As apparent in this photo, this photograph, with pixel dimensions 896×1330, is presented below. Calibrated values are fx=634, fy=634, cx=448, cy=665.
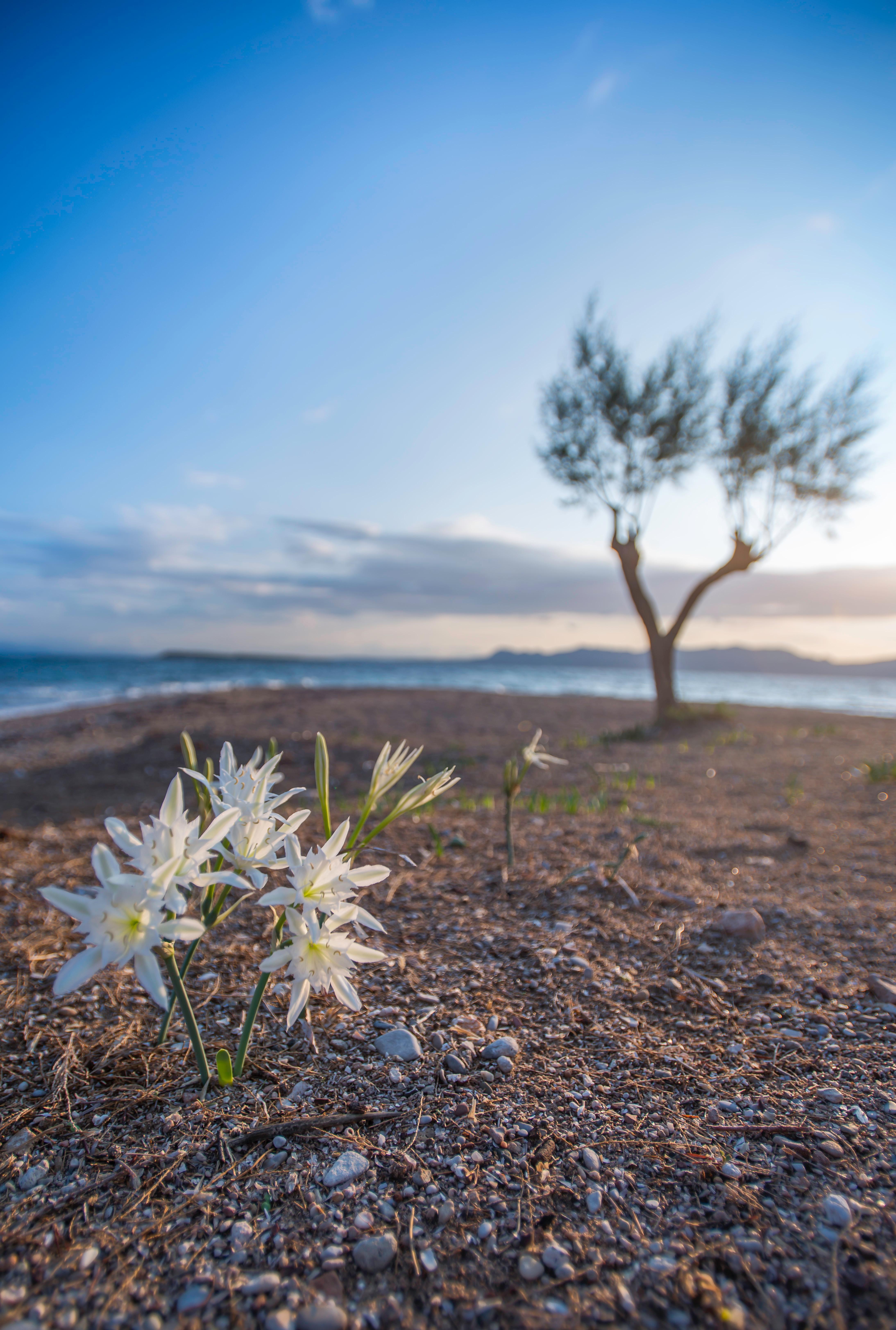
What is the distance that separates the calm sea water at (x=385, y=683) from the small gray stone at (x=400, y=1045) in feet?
46.4

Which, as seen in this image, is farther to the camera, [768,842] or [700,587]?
[700,587]

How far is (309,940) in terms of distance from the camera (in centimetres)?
119

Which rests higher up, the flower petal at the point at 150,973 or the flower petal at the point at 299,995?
the flower petal at the point at 150,973

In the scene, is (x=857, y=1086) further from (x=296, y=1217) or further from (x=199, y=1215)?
(x=199, y=1215)

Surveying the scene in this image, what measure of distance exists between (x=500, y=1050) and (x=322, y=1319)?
769mm

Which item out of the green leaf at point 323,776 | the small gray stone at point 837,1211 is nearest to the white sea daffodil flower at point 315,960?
the green leaf at point 323,776

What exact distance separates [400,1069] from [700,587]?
10.7m

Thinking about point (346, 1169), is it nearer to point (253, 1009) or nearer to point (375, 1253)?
point (375, 1253)

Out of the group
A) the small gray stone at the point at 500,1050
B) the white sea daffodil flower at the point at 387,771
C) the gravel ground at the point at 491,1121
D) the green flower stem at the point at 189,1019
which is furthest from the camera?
the small gray stone at the point at 500,1050

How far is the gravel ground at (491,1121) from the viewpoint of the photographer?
42.4 inches

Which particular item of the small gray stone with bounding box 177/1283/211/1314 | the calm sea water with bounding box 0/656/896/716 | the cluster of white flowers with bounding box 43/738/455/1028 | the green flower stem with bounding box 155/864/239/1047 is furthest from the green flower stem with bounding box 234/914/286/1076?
the calm sea water with bounding box 0/656/896/716

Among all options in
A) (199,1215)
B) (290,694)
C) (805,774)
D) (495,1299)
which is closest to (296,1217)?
(199,1215)

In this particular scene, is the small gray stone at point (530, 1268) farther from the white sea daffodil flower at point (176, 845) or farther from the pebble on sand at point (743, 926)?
the pebble on sand at point (743, 926)

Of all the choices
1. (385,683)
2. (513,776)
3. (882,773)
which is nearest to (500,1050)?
(513,776)
